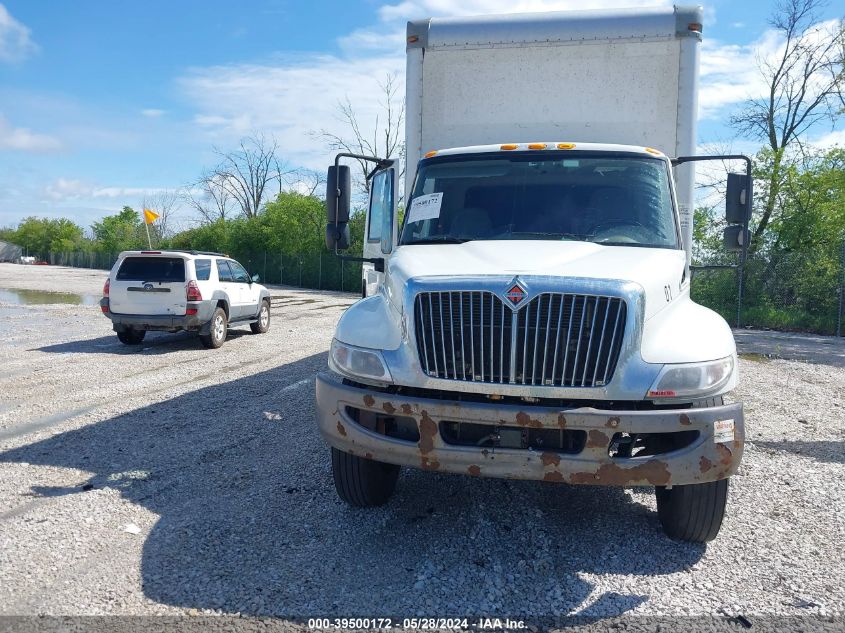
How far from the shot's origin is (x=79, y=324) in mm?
15797

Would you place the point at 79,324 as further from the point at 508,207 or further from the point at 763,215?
the point at 763,215

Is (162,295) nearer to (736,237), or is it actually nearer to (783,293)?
(736,237)

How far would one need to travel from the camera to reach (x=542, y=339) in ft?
→ 11.3

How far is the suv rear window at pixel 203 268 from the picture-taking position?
11.9 meters

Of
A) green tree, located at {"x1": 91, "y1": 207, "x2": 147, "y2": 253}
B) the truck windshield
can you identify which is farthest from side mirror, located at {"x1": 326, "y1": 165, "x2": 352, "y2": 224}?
green tree, located at {"x1": 91, "y1": 207, "x2": 147, "y2": 253}

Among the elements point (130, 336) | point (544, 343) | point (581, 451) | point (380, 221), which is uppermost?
point (380, 221)

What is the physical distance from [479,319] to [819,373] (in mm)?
9337

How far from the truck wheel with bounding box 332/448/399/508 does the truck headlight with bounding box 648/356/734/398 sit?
1.81 metres

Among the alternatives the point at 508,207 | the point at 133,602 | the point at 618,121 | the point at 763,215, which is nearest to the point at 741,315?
the point at 763,215

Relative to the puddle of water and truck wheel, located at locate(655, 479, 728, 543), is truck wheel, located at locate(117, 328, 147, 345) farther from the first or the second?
the puddle of water

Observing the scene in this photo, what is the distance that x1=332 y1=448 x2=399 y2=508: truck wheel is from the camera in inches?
163

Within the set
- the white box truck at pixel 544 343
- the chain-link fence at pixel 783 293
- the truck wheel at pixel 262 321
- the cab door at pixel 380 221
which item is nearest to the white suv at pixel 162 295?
the truck wheel at pixel 262 321

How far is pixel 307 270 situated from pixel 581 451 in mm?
35453

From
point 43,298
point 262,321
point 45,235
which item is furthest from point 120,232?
point 262,321
